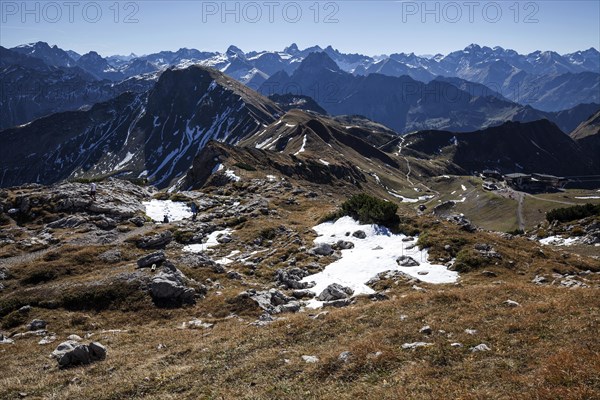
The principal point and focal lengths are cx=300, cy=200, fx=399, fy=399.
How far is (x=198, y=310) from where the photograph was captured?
91.0ft

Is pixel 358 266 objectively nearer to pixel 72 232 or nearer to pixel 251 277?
pixel 251 277

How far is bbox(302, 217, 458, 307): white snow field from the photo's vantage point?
30312mm

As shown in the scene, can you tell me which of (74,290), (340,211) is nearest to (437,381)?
(74,290)

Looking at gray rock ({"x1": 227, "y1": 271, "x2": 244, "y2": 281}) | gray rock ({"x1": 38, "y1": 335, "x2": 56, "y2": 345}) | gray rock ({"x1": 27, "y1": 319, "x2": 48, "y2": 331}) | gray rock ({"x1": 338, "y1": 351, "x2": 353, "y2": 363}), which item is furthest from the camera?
gray rock ({"x1": 227, "y1": 271, "x2": 244, "y2": 281})

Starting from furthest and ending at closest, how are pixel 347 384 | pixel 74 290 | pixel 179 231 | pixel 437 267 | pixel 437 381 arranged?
pixel 179 231, pixel 437 267, pixel 74 290, pixel 347 384, pixel 437 381

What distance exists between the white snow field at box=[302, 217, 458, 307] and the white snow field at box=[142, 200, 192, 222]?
94.2 ft

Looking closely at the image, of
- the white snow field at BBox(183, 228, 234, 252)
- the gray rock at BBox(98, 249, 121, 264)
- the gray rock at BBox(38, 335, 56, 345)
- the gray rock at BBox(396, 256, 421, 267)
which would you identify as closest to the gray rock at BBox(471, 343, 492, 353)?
the gray rock at BBox(396, 256, 421, 267)

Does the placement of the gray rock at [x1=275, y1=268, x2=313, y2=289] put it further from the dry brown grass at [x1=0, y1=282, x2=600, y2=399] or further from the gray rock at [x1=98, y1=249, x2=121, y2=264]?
the gray rock at [x1=98, y1=249, x2=121, y2=264]

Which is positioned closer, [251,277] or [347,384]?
[347,384]

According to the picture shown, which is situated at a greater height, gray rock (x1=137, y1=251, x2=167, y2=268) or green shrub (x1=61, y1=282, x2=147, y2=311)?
gray rock (x1=137, y1=251, x2=167, y2=268)

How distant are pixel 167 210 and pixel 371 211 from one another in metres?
37.0

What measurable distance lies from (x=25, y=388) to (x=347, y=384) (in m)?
13.3

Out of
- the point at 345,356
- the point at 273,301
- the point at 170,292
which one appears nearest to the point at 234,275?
the point at 170,292

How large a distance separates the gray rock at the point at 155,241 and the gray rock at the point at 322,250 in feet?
53.6
